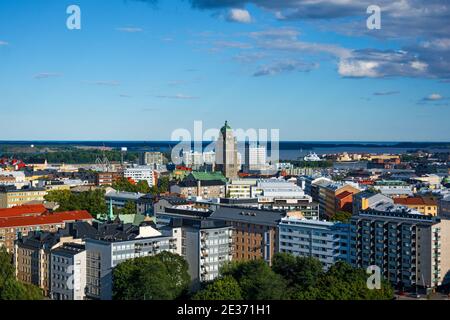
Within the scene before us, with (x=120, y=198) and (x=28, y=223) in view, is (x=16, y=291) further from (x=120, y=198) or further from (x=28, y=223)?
(x=120, y=198)

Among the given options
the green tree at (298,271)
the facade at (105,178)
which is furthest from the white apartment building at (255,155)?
the green tree at (298,271)

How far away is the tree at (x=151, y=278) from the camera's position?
19672 millimetres

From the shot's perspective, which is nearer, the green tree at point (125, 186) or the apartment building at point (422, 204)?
the apartment building at point (422, 204)

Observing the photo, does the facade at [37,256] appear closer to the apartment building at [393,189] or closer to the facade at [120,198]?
the facade at [120,198]

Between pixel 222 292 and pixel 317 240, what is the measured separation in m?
8.71

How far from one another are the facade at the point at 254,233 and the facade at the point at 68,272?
253 inches

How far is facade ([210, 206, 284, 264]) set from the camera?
90.3 feet

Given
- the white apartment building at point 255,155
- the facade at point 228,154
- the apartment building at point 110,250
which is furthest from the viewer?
the white apartment building at point 255,155

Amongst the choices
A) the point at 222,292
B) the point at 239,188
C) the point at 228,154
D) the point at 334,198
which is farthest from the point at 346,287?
the point at 228,154

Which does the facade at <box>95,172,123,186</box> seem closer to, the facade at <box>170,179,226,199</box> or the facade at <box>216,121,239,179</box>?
the facade at <box>216,121,239,179</box>

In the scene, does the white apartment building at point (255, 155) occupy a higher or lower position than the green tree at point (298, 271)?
higher
